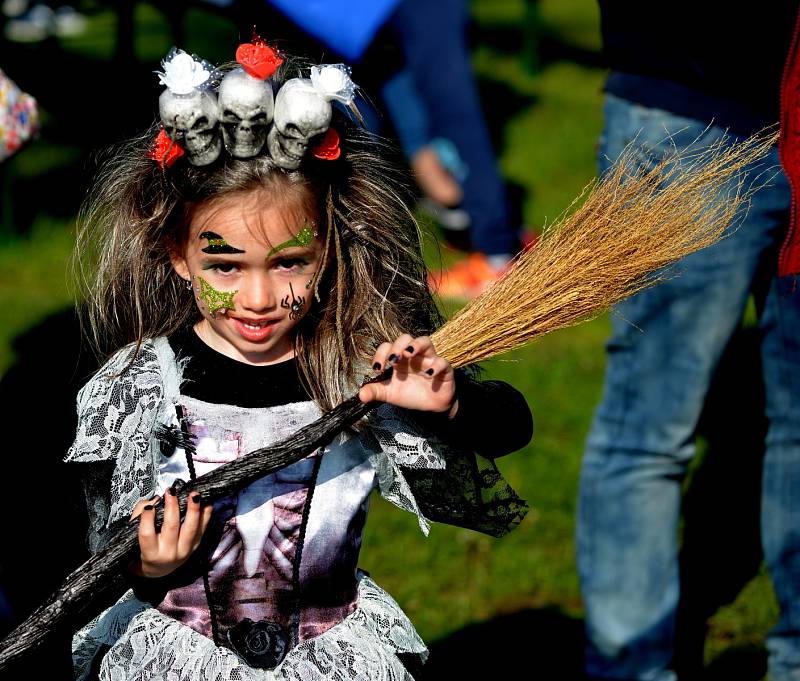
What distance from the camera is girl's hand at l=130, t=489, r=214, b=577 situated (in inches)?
85.4

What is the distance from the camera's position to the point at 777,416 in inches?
129

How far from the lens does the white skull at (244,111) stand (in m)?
2.19

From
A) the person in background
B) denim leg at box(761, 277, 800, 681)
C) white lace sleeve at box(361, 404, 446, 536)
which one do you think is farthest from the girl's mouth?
denim leg at box(761, 277, 800, 681)

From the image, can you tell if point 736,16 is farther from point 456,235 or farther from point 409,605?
point 456,235

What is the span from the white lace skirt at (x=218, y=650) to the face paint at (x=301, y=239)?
761 millimetres

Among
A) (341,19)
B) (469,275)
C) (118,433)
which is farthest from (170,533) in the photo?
(469,275)

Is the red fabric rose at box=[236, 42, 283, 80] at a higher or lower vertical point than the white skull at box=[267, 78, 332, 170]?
higher

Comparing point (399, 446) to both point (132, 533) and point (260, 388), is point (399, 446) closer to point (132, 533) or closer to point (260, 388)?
point (260, 388)

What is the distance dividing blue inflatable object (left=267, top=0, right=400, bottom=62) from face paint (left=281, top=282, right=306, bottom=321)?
363 centimetres

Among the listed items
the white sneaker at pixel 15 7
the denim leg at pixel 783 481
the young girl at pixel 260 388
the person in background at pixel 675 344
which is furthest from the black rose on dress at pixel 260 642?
the white sneaker at pixel 15 7

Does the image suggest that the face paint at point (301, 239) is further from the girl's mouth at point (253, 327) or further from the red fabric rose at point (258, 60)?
the red fabric rose at point (258, 60)
